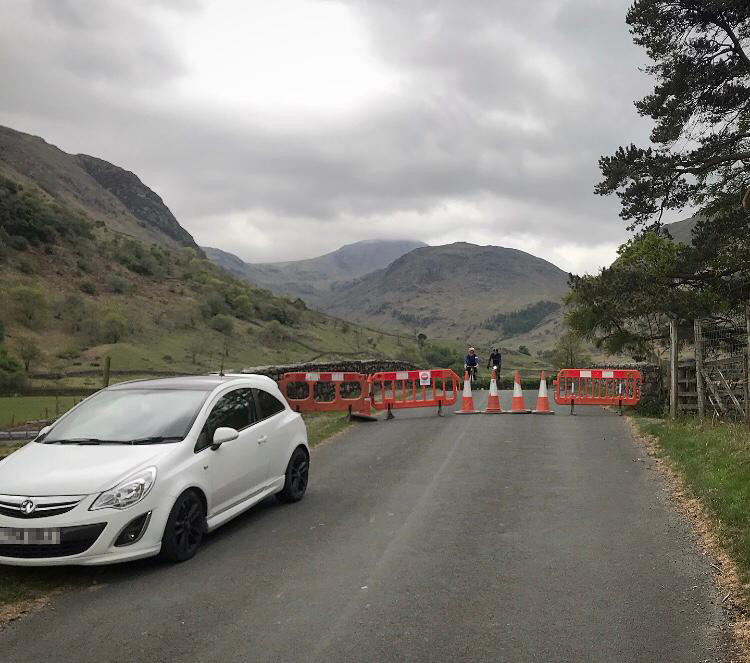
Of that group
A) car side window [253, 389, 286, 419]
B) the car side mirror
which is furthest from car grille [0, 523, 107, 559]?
car side window [253, 389, 286, 419]

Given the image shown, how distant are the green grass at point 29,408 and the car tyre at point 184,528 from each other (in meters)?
18.3

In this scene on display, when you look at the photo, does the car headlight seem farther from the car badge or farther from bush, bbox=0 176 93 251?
bush, bbox=0 176 93 251

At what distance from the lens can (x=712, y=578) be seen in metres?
5.59

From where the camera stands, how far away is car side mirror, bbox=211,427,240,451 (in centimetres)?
668

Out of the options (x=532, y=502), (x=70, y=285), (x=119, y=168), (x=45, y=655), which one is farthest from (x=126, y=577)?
(x=119, y=168)

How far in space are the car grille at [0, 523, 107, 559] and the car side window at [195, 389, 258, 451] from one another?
4.34 feet

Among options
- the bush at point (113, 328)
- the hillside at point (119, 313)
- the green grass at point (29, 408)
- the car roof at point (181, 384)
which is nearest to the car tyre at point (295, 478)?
the car roof at point (181, 384)

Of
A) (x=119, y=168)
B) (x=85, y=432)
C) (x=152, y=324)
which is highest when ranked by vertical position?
(x=119, y=168)

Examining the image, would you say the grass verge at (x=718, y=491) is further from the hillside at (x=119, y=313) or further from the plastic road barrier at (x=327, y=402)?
the hillside at (x=119, y=313)

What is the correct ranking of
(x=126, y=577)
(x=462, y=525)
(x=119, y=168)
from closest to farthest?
(x=126, y=577) → (x=462, y=525) → (x=119, y=168)

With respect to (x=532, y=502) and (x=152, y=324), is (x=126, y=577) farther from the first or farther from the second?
(x=152, y=324)

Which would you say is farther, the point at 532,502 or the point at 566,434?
the point at 566,434

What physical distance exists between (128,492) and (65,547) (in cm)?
60

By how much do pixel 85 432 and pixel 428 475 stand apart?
4.84 meters
